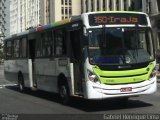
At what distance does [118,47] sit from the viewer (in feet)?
43.5

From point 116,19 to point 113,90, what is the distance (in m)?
2.06

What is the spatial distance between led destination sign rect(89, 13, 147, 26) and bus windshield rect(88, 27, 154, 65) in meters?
0.21

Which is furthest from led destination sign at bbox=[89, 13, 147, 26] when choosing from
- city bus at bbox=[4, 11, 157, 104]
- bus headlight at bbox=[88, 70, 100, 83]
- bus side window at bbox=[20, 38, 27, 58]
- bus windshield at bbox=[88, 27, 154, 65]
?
bus side window at bbox=[20, 38, 27, 58]

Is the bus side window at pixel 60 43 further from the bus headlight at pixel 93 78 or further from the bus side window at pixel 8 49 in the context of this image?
the bus side window at pixel 8 49

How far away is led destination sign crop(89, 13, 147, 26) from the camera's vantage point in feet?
43.8

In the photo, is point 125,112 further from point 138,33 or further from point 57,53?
point 57,53

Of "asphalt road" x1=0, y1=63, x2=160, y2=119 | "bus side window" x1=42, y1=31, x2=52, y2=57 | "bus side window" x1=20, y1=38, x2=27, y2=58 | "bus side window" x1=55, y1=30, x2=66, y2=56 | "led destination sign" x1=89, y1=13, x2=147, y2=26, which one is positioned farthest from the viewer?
"bus side window" x1=20, y1=38, x2=27, y2=58

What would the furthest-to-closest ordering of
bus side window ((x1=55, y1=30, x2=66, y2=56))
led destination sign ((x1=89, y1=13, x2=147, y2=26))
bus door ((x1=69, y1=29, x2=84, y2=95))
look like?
bus side window ((x1=55, y1=30, x2=66, y2=56))
bus door ((x1=69, y1=29, x2=84, y2=95))
led destination sign ((x1=89, y1=13, x2=147, y2=26))

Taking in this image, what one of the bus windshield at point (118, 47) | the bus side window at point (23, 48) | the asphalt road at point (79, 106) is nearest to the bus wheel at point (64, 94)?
the asphalt road at point (79, 106)

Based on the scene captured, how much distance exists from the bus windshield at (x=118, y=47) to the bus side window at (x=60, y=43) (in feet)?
6.05

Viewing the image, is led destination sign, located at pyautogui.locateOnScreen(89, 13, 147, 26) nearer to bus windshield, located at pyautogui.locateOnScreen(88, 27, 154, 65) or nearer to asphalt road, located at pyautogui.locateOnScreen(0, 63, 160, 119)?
bus windshield, located at pyautogui.locateOnScreen(88, 27, 154, 65)

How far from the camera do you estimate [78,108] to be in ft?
45.4

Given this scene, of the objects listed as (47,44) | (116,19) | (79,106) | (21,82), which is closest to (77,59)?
(79,106)

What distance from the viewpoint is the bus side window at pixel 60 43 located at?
14.8m
